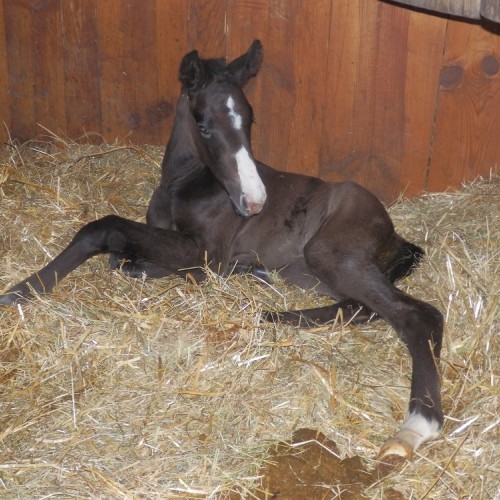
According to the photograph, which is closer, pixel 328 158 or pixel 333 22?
pixel 333 22

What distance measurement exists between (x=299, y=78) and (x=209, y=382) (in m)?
2.34

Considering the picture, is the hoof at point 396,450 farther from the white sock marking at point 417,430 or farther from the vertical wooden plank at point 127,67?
the vertical wooden plank at point 127,67

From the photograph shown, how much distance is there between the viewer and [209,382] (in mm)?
3125

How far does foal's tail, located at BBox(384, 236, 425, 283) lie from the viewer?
3953 mm

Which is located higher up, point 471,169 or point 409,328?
point 471,169

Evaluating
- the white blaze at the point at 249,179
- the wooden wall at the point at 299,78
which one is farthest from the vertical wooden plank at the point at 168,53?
the white blaze at the point at 249,179

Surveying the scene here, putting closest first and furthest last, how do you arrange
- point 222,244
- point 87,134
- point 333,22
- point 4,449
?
point 4,449, point 222,244, point 333,22, point 87,134

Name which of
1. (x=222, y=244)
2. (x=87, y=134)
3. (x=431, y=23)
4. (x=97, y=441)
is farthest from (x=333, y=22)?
(x=97, y=441)

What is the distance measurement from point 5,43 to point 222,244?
2290 mm

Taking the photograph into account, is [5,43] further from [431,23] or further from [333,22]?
[431,23]

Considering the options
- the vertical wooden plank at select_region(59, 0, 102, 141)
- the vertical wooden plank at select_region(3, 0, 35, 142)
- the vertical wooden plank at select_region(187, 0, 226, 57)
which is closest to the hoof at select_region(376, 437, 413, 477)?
the vertical wooden plank at select_region(187, 0, 226, 57)

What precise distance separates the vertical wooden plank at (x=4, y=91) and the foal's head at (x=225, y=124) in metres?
1.89

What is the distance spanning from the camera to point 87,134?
5.30 meters

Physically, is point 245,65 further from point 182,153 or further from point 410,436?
point 410,436
